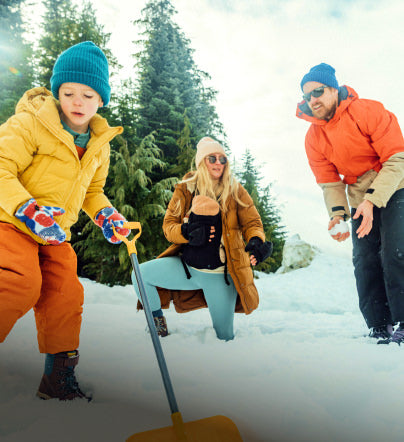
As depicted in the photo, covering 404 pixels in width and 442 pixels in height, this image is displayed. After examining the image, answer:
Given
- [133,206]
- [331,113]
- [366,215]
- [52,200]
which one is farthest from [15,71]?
[366,215]

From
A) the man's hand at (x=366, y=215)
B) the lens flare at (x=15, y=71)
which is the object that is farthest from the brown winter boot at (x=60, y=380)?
the lens flare at (x=15, y=71)

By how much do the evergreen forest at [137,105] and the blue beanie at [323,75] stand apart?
414cm

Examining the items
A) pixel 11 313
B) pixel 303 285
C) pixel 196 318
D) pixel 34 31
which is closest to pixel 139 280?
pixel 11 313

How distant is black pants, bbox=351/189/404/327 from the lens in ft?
7.40

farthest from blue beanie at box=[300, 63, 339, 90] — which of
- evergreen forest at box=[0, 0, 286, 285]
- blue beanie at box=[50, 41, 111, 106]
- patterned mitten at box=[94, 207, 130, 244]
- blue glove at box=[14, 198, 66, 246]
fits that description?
evergreen forest at box=[0, 0, 286, 285]

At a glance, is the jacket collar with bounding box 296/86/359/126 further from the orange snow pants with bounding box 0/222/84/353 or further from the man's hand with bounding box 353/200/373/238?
the orange snow pants with bounding box 0/222/84/353

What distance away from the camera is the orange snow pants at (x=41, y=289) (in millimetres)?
Answer: 1473

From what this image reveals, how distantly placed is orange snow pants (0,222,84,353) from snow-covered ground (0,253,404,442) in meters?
0.30

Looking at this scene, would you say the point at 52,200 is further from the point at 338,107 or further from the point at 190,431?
the point at 338,107

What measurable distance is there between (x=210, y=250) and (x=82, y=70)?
5.54 ft

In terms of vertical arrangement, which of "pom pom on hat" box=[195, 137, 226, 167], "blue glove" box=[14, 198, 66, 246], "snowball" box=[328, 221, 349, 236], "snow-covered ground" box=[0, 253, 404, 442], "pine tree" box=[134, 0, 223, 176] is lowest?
"snow-covered ground" box=[0, 253, 404, 442]

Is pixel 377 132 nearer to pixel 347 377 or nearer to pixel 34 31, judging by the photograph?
pixel 347 377

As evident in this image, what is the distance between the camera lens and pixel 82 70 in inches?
73.9

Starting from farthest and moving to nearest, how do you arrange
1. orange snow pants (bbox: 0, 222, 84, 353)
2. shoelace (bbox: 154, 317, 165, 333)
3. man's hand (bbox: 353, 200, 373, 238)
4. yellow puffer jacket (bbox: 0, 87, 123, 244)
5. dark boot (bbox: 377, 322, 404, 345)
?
shoelace (bbox: 154, 317, 165, 333), man's hand (bbox: 353, 200, 373, 238), dark boot (bbox: 377, 322, 404, 345), yellow puffer jacket (bbox: 0, 87, 123, 244), orange snow pants (bbox: 0, 222, 84, 353)
